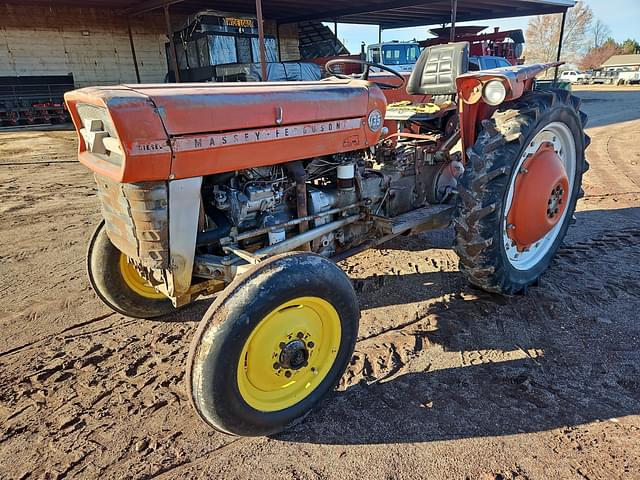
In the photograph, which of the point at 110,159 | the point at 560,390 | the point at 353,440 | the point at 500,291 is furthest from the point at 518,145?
the point at 110,159

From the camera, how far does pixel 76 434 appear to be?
212cm

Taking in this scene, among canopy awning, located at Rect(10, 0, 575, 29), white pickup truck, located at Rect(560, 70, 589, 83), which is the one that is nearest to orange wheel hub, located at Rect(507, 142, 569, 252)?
canopy awning, located at Rect(10, 0, 575, 29)

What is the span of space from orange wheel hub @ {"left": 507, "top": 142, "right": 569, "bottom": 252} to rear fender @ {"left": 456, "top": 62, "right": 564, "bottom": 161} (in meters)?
0.43

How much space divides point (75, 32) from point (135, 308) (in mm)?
14635

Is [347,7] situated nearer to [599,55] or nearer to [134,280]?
[134,280]

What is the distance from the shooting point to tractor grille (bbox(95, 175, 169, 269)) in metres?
2.04

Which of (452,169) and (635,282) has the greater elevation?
(452,169)

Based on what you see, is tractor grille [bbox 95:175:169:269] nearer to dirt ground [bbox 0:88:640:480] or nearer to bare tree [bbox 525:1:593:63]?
Result: dirt ground [bbox 0:88:640:480]

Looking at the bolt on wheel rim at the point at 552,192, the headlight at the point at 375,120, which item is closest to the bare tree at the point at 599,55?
the bolt on wheel rim at the point at 552,192

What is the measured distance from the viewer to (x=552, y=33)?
53719 millimetres

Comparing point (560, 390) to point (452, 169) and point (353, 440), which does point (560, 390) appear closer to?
point (353, 440)

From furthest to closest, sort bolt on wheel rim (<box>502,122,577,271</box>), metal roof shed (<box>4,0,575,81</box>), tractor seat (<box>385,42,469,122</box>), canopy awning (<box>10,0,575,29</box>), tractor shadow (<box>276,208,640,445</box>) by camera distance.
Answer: canopy awning (<box>10,0,575,29</box>)
metal roof shed (<box>4,0,575,81</box>)
tractor seat (<box>385,42,469,122</box>)
bolt on wheel rim (<box>502,122,577,271</box>)
tractor shadow (<box>276,208,640,445</box>)

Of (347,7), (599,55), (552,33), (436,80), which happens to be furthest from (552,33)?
(436,80)

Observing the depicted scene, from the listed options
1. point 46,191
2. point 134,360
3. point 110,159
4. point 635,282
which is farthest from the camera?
point 46,191
